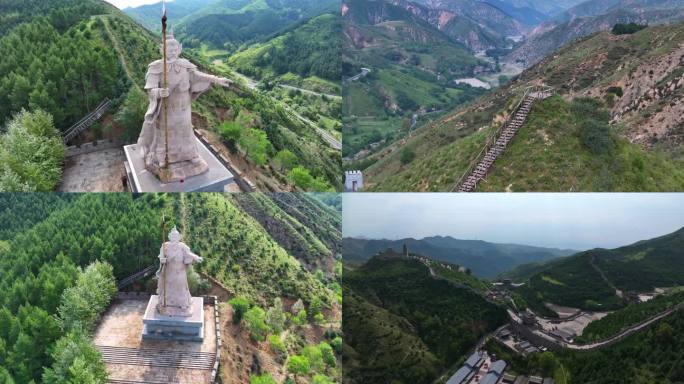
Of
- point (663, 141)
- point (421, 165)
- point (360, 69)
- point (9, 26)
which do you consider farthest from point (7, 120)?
point (360, 69)

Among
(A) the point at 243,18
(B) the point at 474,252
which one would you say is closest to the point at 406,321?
(B) the point at 474,252

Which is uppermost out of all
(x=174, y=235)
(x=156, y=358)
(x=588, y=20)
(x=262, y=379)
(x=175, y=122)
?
(x=588, y=20)

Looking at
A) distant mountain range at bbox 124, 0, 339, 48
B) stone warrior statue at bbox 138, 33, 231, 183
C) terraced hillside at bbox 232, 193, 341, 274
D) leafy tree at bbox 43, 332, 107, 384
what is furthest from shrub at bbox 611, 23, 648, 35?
leafy tree at bbox 43, 332, 107, 384

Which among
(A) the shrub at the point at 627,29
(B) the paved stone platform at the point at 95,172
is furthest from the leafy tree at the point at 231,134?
(A) the shrub at the point at 627,29

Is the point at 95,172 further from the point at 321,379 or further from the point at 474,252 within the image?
the point at 474,252

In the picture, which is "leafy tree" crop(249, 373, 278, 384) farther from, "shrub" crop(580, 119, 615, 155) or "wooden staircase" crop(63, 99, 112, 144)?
"shrub" crop(580, 119, 615, 155)
